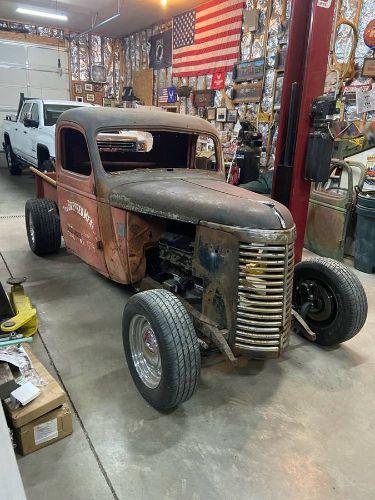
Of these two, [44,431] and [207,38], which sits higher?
[207,38]

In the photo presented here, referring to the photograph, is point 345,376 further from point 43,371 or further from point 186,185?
point 43,371

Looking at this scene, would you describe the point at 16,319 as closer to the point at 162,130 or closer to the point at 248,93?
the point at 162,130

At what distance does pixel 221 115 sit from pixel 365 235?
4.92 meters

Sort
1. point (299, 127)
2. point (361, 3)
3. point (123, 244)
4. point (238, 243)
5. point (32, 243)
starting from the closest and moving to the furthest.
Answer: point (238, 243) → point (123, 244) → point (299, 127) → point (32, 243) → point (361, 3)

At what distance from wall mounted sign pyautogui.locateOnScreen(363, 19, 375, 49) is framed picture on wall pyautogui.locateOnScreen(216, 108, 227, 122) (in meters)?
3.37

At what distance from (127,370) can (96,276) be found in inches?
67.5

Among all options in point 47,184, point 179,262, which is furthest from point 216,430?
point 47,184

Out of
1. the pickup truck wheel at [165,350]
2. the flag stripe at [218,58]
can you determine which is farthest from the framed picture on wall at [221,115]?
the pickup truck wheel at [165,350]

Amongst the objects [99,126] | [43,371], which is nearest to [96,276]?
[99,126]

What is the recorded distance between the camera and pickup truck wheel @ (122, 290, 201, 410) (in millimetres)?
1988

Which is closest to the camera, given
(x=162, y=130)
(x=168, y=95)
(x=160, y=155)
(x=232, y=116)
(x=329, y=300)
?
(x=329, y=300)

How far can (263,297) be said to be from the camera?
2.08 meters

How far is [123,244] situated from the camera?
115 inches

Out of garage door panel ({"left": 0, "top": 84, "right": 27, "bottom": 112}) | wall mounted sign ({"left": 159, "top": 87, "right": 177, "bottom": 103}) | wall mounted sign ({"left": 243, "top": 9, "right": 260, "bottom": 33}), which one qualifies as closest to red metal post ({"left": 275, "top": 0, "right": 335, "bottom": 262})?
wall mounted sign ({"left": 243, "top": 9, "right": 260, "bottom": 33})
